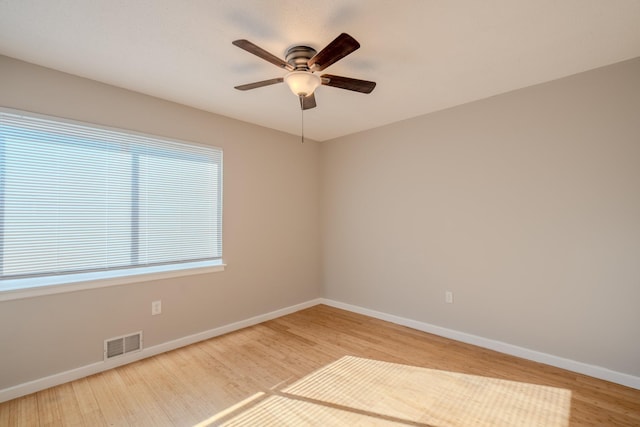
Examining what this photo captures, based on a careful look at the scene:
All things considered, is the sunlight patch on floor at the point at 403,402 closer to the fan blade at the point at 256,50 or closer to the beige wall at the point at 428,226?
the beige wall at the point at 428,226

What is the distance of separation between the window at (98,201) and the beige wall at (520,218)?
7.06ft

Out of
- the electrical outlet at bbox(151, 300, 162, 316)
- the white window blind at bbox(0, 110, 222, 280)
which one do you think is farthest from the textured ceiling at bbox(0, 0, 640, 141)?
the electrical outlet at bbox(151, 300, 162, 316)

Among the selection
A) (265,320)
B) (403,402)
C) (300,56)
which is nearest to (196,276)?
(265,320)

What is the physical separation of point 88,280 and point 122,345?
0.66 m

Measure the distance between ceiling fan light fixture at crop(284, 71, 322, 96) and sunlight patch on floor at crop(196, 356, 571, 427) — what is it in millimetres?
2174

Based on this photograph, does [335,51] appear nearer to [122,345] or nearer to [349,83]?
[349,83]

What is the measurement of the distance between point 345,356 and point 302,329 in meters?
0.79

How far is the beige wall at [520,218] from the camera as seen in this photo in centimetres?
227

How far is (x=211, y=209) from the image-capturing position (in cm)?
325

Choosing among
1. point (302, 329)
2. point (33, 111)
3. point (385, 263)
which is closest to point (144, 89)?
point (33, 111)

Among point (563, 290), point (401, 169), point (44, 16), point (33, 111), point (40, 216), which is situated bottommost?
point (563, 290)

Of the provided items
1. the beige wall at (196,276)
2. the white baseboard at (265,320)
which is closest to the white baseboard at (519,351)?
the white baseboard at (265,320)

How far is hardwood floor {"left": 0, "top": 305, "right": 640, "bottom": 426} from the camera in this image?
1906mm

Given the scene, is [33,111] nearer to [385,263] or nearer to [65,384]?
[65,384]
